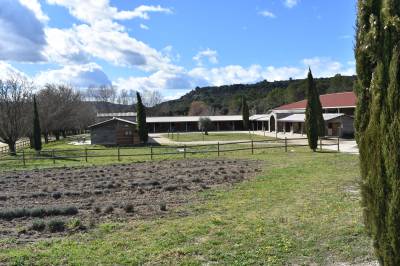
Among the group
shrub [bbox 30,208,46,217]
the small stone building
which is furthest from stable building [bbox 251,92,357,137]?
shrub [bbox 30,208,46,217]

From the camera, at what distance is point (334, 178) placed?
16156mm

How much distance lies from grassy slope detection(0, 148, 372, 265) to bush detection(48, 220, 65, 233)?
0.88 metres

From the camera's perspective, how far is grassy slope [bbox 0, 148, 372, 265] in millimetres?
6906

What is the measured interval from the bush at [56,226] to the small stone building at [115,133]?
40.6m

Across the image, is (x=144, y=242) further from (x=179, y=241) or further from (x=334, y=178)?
(x=334, y=178)

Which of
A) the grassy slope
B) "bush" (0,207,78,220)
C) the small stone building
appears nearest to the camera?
the grassy slope

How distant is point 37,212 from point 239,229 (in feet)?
18.1

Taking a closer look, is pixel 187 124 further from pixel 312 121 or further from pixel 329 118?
pixel 312 121

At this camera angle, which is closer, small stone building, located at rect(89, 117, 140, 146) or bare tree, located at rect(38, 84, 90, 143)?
small stone building, located at rect(89, 117, 140, 146)

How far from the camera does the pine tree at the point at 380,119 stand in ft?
13.6

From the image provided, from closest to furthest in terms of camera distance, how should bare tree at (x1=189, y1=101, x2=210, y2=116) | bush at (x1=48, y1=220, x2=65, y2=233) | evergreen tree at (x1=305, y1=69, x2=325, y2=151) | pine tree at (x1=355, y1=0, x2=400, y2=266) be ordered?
pine tree at (x1=355, y1=0, x2=400, y2=266) < bush at (x1=48, y1=220, x2=65, y2=233) < evergreen tree at (x1=305, y1=69, x2=325, y2=151) < bare tree at (x1=189, y1=101, x2=210, y2=116)

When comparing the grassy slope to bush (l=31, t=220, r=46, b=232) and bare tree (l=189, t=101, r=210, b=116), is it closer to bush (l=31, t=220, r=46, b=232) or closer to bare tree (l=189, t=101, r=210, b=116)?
bush (l=31, t=220, r=46, b=232)

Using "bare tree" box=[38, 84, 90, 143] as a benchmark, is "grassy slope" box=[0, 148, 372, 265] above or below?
below

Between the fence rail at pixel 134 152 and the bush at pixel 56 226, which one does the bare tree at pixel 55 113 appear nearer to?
the fence rail at pixel 134 152
